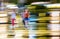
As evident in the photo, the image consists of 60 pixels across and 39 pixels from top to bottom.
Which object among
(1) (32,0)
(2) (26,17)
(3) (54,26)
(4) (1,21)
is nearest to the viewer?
(1) (32,0)

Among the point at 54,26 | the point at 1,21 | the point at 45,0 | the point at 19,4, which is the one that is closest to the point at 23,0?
the point at 19,4

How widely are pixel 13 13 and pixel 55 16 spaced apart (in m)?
1.85

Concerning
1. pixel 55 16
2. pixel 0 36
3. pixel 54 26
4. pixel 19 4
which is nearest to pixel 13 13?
pixel 19 4

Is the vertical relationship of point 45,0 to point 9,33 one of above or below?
above

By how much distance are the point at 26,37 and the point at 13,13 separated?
799 mm

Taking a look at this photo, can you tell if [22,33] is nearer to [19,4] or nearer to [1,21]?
[19,4]

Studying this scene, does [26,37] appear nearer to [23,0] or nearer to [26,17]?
[26,17]

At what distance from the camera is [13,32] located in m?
4.26

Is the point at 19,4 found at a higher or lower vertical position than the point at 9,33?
higher

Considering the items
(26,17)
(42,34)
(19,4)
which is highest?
(19,4)

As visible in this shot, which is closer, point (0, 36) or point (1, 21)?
point (0, 36)

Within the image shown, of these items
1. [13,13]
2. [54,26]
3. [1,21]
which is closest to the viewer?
[13,13]

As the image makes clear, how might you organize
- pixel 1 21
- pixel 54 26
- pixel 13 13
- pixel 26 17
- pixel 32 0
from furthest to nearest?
1. pixel 1 21
2. pixel 54 26
3. pixel 13 13
4. pixel 26 17
5. pixel 32 0

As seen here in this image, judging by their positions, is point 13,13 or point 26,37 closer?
point 26,37
